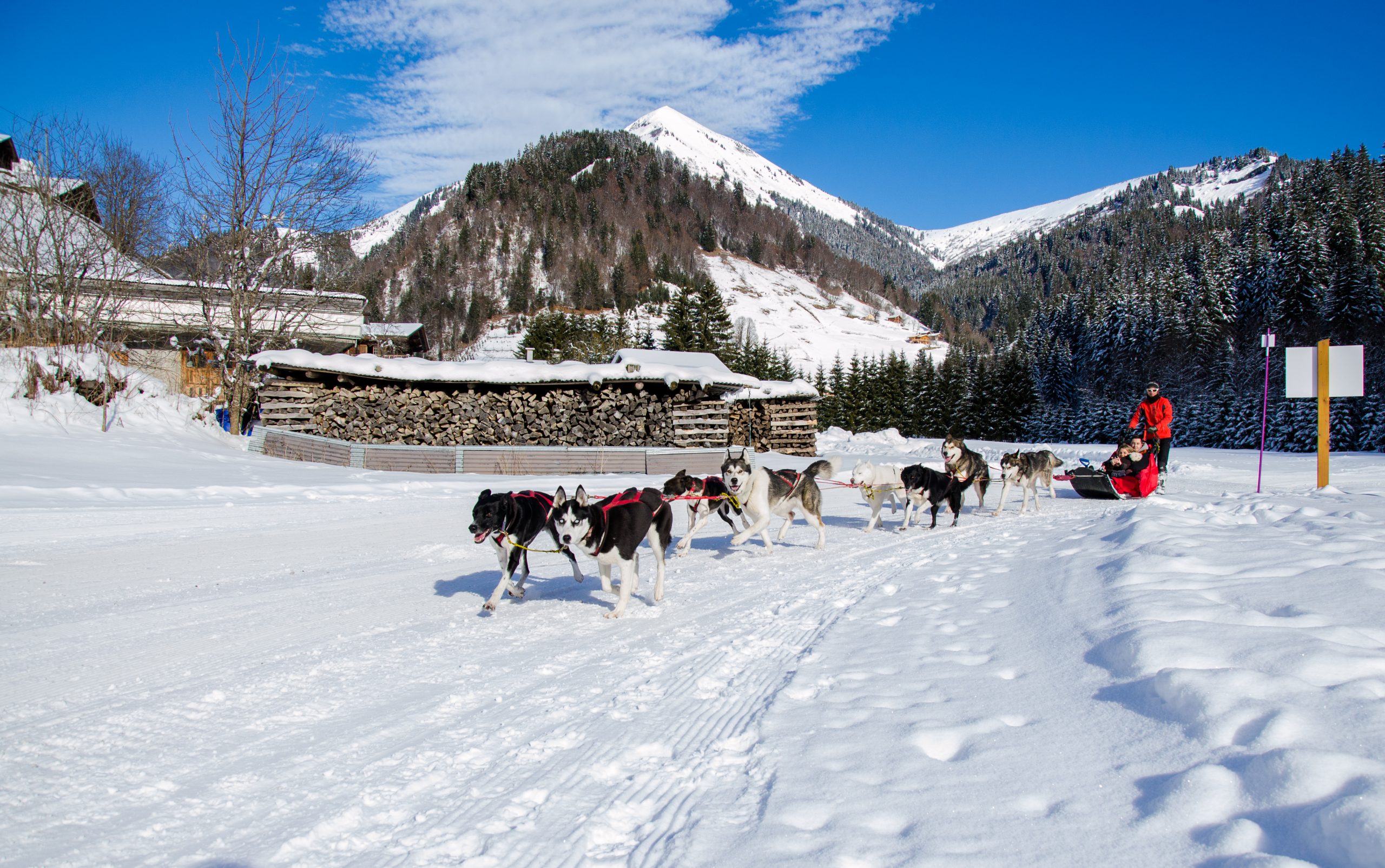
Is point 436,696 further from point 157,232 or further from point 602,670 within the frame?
point 157,232

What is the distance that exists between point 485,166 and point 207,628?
432 feet

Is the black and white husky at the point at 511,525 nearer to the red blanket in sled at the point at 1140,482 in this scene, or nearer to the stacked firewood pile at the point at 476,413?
the stacked firewood pile at the point at 476,413

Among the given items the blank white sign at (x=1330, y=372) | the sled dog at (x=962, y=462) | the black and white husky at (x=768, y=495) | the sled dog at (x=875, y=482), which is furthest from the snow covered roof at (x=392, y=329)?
the blank white sign at (x=1330, y=372)

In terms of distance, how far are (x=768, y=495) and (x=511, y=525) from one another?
141 inches

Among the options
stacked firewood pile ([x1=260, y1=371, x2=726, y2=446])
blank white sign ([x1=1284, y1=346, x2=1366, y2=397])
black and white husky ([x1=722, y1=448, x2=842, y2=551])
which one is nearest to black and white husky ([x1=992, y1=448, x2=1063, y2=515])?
black and white husky ([x1=722, y1=448, x2=842, y2=551])

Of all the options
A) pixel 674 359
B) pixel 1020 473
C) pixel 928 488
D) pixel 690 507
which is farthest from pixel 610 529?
pixel 674 359

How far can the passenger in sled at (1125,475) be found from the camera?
12.7m

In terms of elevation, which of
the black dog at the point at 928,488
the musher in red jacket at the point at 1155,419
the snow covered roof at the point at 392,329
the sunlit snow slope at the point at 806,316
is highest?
the sunlit snow slope at the point at 806,316

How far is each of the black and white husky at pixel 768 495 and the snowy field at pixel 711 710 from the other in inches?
48.4

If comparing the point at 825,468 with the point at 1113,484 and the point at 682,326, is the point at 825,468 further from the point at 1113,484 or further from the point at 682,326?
the point at 682,326

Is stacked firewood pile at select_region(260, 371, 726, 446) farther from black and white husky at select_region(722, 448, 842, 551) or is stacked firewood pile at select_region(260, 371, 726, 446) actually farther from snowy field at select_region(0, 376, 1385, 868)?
snowy field at select_region(0, 376, 1385, 868)

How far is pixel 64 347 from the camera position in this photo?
15.2m

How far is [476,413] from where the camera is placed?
16172 millimetres

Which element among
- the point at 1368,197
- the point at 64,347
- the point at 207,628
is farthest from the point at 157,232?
the point at 1368,197
